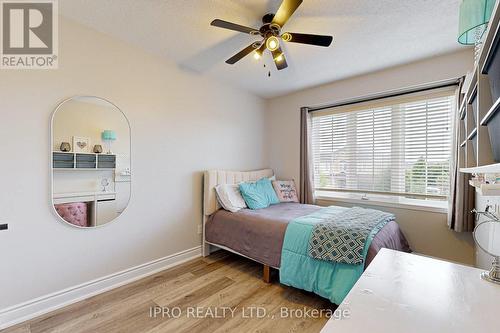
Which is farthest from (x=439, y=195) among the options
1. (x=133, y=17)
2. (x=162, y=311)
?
(x=133, y=17)

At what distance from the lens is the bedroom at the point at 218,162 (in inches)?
52.4

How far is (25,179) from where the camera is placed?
5.77ft

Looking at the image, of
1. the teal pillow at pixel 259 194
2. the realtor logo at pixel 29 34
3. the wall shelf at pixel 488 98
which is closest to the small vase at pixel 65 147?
the realtor logo at pixel 29 34

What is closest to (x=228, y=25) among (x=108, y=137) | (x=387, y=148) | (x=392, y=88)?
(x=108, y=137)

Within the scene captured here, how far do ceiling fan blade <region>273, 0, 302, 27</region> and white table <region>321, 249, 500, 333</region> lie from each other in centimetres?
162

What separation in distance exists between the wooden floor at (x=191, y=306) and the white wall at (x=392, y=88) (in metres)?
1.58

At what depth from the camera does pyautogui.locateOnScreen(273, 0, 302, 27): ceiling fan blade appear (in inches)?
56.6

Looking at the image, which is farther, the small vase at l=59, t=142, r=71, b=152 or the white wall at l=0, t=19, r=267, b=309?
the small vase at l=59, t=142, r=71, b=152

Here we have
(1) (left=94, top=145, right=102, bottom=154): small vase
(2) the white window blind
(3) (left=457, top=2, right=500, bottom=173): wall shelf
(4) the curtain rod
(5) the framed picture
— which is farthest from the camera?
(2) the white window blind

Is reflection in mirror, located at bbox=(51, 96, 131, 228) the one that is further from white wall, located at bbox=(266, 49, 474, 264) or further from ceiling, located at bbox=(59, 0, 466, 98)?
white wall, located at bbox=(266, 49, 474, 264)

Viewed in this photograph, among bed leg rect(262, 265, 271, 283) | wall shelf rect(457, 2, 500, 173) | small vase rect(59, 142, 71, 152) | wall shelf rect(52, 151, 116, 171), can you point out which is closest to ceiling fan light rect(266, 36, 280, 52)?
wall shelf rect(457, 2, 500, 173)

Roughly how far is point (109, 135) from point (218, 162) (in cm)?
143

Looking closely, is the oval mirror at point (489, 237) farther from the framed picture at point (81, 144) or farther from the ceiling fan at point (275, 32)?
the framed picture at point (81, 144)

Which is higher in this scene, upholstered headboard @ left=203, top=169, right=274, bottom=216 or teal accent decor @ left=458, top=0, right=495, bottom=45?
teal accent decor @ left=458, top=0, right=495, bottom=45
